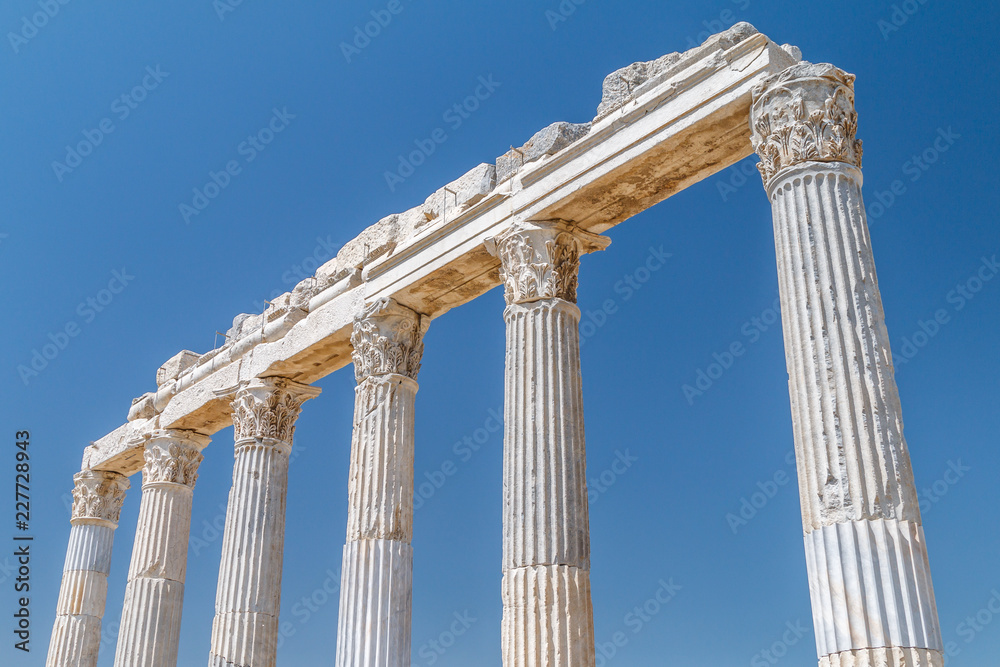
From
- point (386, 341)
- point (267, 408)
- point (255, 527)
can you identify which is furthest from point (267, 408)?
point (386, 341)

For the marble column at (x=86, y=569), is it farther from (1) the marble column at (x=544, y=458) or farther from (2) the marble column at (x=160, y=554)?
(1) the marble column at (x=544, y=458)

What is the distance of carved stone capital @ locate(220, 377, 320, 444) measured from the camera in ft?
73.0

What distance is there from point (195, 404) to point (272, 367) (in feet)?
11.6

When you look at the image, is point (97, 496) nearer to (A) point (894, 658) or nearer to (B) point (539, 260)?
(B) point (539, 260)

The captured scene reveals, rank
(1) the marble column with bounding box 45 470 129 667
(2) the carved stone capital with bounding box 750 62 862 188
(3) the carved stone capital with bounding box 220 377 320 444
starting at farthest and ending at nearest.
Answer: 1. (1) the marble column with bounding box 45 470 129 667
2. (3) the carved stone capital with bounding box 220 377 320 444
3. (2) the carved stone capital with bounding box 750 62 862 188

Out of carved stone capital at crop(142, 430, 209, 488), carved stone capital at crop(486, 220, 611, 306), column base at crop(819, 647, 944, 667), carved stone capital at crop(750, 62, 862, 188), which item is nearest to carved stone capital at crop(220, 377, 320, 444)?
carved stone capital at crop(142, 430, 209, 488)

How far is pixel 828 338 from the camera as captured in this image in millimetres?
11781

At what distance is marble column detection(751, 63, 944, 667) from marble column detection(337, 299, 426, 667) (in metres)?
8.84

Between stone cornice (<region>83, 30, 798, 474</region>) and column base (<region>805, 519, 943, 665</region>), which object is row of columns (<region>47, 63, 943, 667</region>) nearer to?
column base (<region>805, 519, 943, 665</region>)

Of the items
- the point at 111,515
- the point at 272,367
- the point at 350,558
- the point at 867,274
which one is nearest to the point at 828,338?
the point at 867,274

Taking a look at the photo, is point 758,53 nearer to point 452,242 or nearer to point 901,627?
point 452,242

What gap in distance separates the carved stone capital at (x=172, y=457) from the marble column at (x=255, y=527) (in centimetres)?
311

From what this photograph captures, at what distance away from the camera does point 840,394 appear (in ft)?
37.6

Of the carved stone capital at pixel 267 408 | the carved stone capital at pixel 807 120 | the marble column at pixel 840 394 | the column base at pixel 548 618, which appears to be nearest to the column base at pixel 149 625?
the carved stone capital at pixel 267 408
